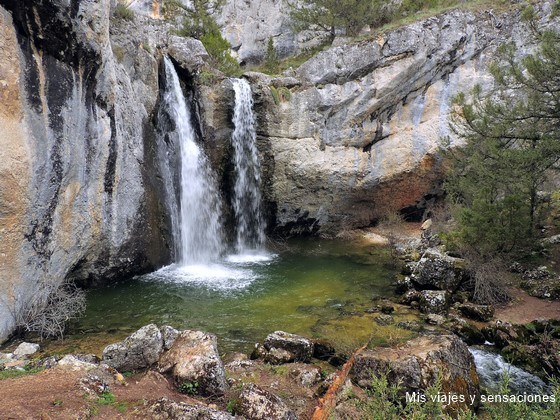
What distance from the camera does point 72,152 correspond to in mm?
8562

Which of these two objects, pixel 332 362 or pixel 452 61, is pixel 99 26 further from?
pixel 452 61

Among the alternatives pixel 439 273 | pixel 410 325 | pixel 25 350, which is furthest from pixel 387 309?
pixel 25 350

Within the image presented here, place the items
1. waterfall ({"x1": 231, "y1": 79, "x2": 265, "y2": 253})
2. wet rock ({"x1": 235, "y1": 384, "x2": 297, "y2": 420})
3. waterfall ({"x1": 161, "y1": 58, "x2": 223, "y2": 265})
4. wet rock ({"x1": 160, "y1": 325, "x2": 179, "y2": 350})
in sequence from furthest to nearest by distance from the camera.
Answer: waterfall ({"x1": 231, "y1": 79, "x2": 265, "y2": 253}) < waterfall ({"x1": 161, "y1": 58, "x2": 223, "y2": 265}) < wet rock ({"x1": 160, "y1": 325, "x2": 179, "y2": 350}) < wet rock ({"x1": 235, "y1": 384, "x2": 297, "y2": 420})

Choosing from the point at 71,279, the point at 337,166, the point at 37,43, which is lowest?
the point at 71,279

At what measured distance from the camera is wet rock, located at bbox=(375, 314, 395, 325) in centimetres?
870

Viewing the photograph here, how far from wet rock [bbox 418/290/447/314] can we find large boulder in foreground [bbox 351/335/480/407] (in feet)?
10.3

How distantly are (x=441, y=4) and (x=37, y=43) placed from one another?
20967 millimetres

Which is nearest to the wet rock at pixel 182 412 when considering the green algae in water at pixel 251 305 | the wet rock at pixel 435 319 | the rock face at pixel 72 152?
the green algae in water at pixel 251 305

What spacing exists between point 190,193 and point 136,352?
32.0ft

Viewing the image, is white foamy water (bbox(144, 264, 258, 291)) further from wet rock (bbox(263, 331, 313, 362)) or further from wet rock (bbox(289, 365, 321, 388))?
wet rock (bbox(289, 365, 321, 388))

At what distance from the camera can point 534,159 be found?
855cm

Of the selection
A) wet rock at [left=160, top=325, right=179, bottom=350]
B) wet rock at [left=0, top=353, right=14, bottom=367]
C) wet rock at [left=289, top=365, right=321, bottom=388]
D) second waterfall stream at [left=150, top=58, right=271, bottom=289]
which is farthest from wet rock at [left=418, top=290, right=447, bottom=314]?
wet rock at [left=0, top=353, right=14, bottom=367]

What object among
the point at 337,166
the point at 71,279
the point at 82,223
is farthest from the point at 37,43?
the point at 337,166

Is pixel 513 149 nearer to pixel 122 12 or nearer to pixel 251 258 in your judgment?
pixel 251 258
